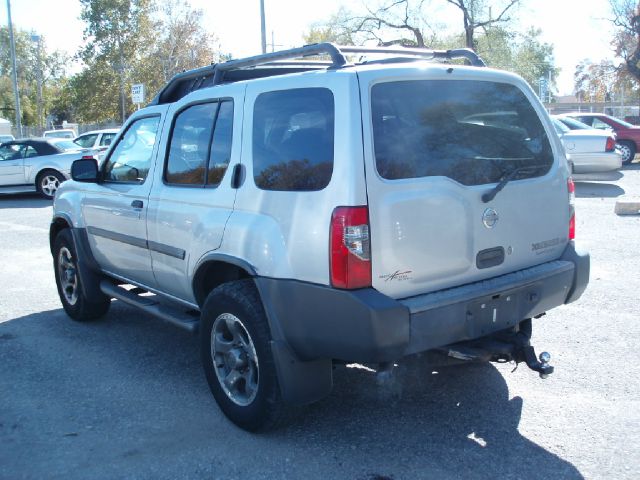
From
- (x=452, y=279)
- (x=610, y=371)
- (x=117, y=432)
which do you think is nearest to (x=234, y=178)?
(x=452, y=279)

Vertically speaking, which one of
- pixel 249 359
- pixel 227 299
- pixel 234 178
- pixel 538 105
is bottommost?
pixel 249 359

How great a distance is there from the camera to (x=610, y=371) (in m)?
4.61

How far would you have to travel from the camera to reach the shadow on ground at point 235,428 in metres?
3.53

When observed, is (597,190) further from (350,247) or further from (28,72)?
(28,72)

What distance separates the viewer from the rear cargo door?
335 centimetres

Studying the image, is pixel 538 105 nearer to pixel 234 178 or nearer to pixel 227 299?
pixel 234 178

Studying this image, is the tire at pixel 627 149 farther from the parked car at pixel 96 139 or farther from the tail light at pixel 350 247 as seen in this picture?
the tail light at pixel 350 247

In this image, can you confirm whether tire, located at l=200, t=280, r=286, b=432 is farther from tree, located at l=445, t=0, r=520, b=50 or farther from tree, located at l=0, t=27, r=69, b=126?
tree, located at l=0, t=27, r=69, b=126

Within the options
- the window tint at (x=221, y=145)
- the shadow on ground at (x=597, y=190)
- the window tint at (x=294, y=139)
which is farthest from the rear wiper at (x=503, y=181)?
the shadow on ground at (x=597, y=190)

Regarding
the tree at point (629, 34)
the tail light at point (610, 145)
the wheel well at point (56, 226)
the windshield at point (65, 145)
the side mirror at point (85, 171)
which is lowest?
the wheel well at point (56, 226)

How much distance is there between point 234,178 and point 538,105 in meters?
1.97

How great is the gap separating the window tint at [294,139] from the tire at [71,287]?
2.93 meters

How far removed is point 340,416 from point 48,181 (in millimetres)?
14958

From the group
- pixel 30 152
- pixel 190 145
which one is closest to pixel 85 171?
pixel 190 145
